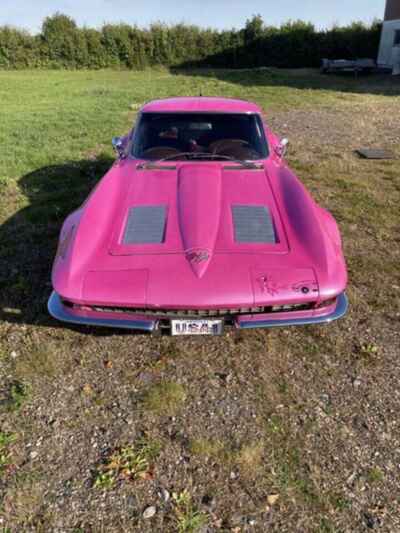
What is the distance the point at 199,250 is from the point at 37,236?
265 centimetres

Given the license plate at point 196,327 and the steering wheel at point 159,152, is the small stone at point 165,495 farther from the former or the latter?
the steering wheel at point 159,152

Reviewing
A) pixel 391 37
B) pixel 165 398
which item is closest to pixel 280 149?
pixel 165 398

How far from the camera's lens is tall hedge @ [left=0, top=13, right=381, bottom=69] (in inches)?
1113

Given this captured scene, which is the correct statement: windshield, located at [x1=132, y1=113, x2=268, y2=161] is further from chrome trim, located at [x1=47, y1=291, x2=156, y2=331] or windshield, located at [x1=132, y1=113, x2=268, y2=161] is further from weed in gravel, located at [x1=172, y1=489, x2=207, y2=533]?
weed in gravel, located at [x1=172, y1=489, x2=207, y2=533]

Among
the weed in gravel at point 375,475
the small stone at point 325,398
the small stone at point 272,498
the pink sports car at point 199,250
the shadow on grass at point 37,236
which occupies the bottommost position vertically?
the weed in gravel at point 375,475

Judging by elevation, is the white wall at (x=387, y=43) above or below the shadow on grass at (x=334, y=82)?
above

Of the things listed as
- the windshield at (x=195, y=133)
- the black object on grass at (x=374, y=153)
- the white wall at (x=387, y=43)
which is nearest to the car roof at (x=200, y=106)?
the windshield at (x=195, y=133)

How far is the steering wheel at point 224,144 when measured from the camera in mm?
3871

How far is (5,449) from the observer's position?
7.34 feet

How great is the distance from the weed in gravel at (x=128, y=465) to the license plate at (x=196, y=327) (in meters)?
0.66

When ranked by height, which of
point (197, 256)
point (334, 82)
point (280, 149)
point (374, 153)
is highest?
point (334, 82)

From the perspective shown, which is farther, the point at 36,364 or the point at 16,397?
the point at 36,364

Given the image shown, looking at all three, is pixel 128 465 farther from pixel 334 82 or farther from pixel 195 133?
pixel 334 82

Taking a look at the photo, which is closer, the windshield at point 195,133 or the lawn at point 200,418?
the lawn at point 200,418
